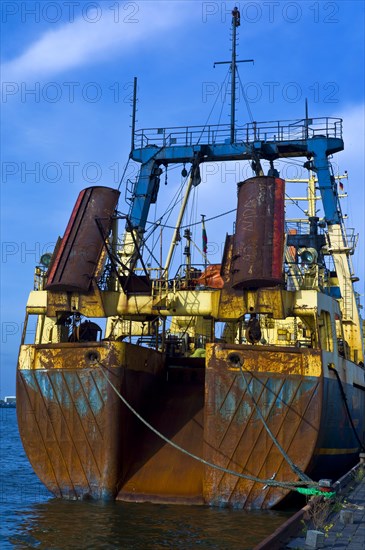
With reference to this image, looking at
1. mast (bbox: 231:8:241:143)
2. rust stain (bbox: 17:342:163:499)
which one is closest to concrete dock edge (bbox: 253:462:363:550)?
rust stain (bbox: 17:342:163:499)

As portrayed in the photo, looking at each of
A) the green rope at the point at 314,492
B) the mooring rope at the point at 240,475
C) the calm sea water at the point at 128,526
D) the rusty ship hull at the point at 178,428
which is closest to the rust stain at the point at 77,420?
the rusty ship hull at the point at 178,428

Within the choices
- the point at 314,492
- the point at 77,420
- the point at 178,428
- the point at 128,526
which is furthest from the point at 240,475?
the point at 77,420

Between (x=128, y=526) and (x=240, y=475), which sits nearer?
(x=128, y=526)

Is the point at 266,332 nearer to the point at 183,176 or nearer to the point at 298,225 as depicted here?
the point at 183,176

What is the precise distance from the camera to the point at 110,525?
14609 mm

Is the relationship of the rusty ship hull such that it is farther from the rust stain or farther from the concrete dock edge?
the concrete dock edge

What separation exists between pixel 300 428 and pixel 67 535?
5.85 metres

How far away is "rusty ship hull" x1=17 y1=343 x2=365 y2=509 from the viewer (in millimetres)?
16516

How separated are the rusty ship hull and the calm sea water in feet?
1.81

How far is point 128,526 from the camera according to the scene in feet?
47.8

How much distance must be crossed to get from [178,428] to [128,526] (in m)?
4.49

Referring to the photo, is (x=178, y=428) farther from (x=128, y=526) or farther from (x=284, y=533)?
(x=284, y=533)

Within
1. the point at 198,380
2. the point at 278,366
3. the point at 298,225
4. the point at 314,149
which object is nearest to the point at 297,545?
the point at 278,366

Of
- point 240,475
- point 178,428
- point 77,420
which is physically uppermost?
point 77,420
